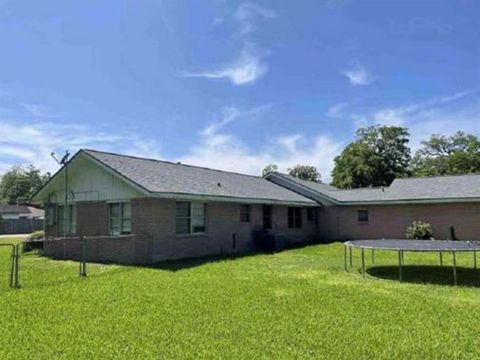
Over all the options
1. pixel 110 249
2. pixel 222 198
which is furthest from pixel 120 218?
pixel 222 198

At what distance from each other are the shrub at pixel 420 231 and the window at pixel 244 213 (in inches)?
363

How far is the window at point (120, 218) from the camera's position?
52.4 ft

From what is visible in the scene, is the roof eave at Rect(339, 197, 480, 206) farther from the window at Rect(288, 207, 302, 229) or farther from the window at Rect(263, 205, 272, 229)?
the window at Rect(263, 205, 272, 229)

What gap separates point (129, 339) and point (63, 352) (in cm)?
85

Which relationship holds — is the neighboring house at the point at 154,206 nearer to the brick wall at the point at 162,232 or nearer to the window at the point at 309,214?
the brick wall at the point at 162,232

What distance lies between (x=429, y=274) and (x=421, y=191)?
522 inches

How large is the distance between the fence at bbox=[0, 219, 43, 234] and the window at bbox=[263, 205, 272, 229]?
35220 mm

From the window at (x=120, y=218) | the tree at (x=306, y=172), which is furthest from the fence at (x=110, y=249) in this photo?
the tree at (x=306, y=172)

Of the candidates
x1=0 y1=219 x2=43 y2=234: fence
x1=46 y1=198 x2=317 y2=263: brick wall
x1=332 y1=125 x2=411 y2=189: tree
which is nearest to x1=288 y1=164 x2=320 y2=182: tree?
x1=332 y1=125 x2=411 y2=189: tree

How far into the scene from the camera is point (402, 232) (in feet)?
78.3

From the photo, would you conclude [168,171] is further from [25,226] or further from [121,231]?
[25,226]

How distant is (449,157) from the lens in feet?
174

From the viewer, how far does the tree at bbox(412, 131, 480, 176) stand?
49625 mm

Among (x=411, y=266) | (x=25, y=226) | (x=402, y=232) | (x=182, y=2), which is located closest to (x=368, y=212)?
(x=402, y=232)
